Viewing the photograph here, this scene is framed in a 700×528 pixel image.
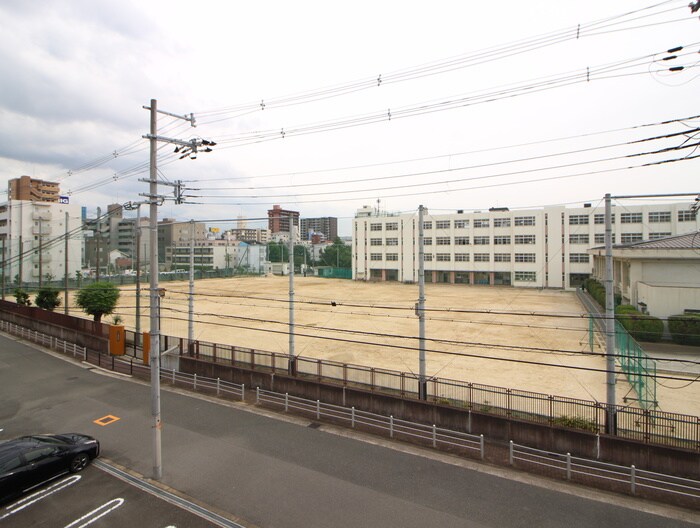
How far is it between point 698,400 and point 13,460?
24477 mm

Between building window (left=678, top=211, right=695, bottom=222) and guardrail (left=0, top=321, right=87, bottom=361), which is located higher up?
building window (left=678, top=211, right=695, bottom=222)

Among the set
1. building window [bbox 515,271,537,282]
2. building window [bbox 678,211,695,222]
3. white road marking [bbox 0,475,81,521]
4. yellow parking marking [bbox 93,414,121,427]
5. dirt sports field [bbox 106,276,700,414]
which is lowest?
white road marking [bbox 0,475,81,521]

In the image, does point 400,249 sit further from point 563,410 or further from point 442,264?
point 563,410

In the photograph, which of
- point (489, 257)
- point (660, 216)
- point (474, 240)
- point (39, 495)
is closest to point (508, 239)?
point (489, 257)

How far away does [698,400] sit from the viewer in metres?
16.8

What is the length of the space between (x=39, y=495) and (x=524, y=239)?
219ft

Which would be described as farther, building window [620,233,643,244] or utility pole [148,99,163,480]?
building window [620,233,643,244]

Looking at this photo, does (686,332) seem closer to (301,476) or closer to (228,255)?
(301,476)

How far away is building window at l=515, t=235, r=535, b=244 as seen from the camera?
6425cm

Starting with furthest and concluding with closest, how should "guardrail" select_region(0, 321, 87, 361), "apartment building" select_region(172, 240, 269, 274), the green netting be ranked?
"apartment building" select_region(172, 240, 269, 274) → "guardrail" select_region(0, 321, 87, 361) → the green netting

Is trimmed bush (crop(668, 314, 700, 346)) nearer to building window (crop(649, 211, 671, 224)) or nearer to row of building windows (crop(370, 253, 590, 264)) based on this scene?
row of building windows (crop(370, 253, 590, 264))

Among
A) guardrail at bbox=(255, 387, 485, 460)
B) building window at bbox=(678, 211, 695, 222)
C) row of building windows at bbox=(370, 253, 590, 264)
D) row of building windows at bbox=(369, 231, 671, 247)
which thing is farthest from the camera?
row of building windows at bbox=(370, 253, 590, 264)

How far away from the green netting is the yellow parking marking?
18796 mm

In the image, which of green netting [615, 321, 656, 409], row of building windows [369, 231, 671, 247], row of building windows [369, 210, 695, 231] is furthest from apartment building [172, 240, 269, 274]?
green netting [615, 321, 656, 409]
